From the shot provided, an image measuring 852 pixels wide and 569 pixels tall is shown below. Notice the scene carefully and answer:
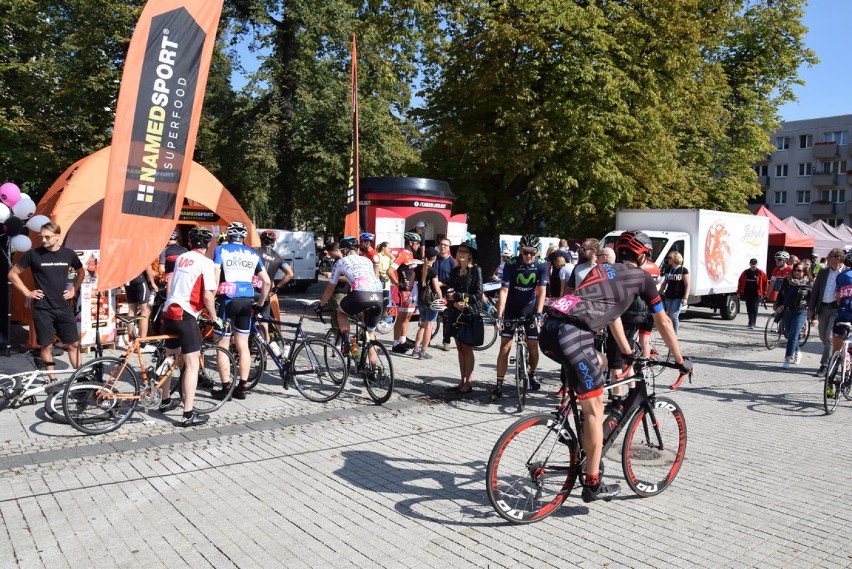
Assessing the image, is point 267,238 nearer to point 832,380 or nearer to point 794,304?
point 832,380

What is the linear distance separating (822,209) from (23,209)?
75.4 metres

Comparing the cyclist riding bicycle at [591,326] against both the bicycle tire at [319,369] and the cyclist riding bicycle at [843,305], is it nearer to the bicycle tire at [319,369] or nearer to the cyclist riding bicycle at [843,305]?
the bicycle tire at [319,369]

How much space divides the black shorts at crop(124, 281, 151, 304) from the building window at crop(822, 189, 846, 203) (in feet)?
243

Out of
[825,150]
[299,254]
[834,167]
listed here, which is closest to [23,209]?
[299,254]

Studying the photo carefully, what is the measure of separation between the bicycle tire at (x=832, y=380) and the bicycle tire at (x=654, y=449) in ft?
12.4

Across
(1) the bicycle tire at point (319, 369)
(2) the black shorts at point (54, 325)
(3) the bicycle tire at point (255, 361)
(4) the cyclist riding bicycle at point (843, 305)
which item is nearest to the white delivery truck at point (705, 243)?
(4) the cyclist riding bicycle at point (843, 305)

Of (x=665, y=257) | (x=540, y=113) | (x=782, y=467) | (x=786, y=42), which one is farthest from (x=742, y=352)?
(x=786, y=42)

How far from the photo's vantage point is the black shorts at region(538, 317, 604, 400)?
14.6ft

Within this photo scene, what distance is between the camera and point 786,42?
31.8m

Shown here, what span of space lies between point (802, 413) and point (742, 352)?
523 centimetres

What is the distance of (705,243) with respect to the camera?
18.6 metres

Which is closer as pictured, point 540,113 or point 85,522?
point 85,522

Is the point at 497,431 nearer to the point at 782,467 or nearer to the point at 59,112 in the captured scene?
the point at 782,467

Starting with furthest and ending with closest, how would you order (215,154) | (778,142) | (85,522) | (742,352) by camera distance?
(778,142) < (215,154) < (742,352) < (85,522)
